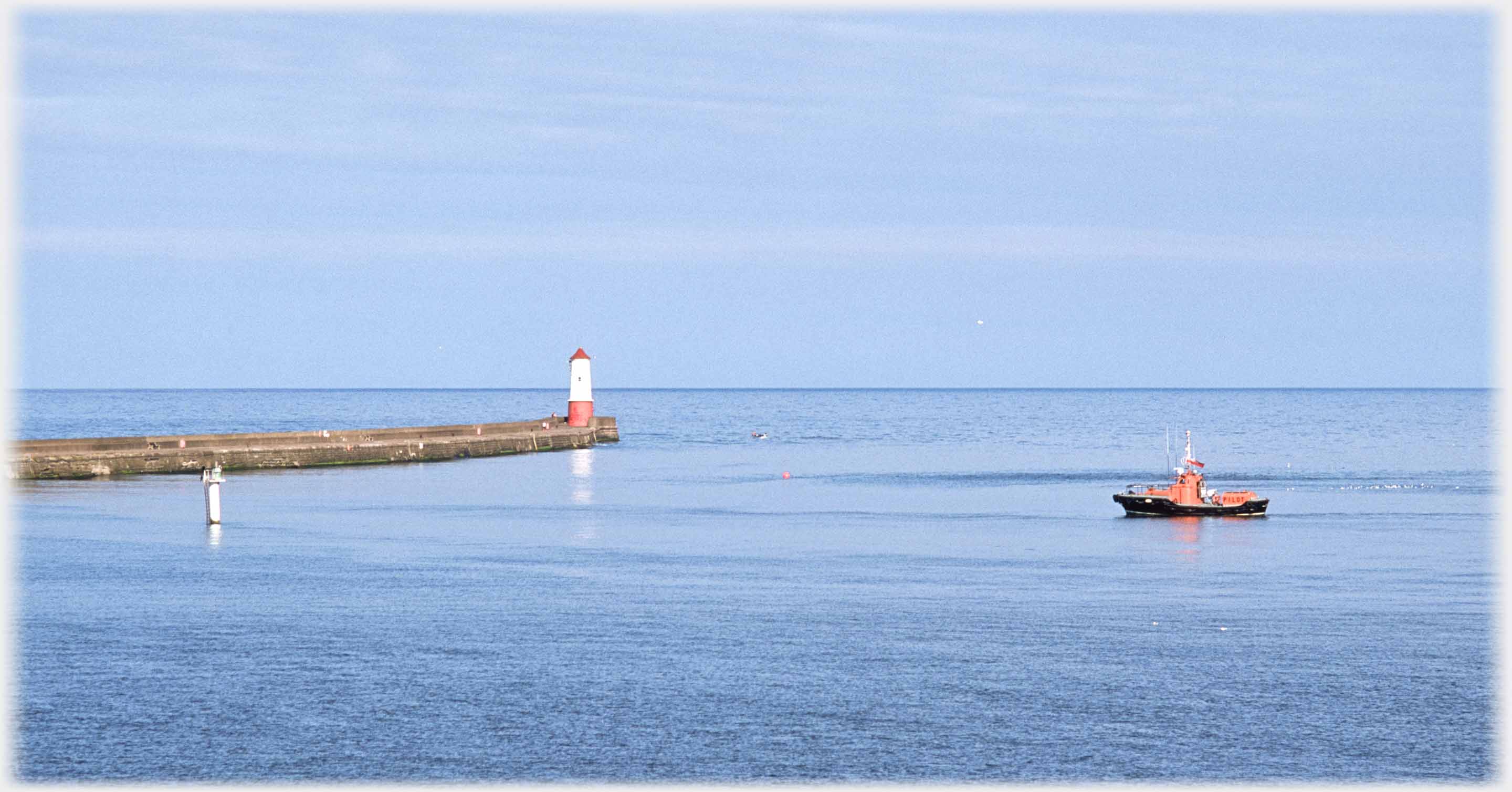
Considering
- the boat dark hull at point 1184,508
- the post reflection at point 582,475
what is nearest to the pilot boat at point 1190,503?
the boat dark hull at point 1184,508

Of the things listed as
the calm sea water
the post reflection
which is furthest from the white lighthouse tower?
the calm sea water

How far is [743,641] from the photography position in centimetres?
2880

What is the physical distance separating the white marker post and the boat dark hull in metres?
28.7

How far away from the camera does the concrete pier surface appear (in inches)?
2707

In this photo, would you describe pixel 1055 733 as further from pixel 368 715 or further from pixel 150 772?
pixel 150 772

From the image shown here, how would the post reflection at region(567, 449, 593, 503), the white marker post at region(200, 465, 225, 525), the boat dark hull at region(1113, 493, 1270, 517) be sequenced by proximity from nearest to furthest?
the white marker post at region(200, 465, 225, 525), the boat dark hull at region(1113, 493, 1270, 517), the post reflection at region(567, 449, 593, 503)

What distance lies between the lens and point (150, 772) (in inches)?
806

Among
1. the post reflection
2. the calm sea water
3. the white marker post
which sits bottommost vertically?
the calm sea water

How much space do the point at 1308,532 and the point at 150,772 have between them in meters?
38.6

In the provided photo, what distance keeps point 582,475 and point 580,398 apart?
29957 millimetres

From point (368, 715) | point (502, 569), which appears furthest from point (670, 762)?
point (502, 569)

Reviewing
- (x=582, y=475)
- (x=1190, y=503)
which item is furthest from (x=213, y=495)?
(x=1190, y=503)

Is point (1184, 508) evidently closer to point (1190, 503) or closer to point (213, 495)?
point (1190, 503)

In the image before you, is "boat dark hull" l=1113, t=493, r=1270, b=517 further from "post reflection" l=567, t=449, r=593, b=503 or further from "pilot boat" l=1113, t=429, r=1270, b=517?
"post reflection" l=567, t=449, r=593, b=503
